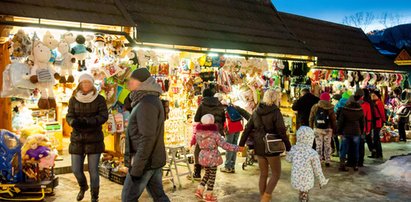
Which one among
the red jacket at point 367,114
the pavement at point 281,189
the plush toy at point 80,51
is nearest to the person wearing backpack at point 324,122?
the pavement at point 281,189

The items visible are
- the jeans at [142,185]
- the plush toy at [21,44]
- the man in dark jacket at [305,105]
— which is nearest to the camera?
the jeans at [142,185]

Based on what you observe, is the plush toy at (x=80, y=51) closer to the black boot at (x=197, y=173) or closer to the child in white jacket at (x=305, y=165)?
the black boot at (x=197, y=173)

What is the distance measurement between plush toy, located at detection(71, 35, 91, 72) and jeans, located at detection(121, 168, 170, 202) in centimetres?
363

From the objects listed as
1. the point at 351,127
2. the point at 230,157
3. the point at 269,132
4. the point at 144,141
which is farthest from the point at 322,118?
the point at 144,141

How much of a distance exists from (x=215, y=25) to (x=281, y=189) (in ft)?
15.7

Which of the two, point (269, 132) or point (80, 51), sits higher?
point (80, 51)

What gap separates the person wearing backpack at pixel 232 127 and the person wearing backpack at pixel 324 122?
1.81 m

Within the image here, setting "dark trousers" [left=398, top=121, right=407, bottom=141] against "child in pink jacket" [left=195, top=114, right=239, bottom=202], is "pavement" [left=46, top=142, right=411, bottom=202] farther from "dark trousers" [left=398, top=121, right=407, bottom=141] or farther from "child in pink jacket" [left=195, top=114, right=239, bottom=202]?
"dark trousers" [left=398, top=121, right=407, bottom=141]

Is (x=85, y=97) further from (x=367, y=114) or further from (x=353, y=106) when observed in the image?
(x=367, y=114)

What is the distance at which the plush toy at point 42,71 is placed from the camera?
6777 millimetres

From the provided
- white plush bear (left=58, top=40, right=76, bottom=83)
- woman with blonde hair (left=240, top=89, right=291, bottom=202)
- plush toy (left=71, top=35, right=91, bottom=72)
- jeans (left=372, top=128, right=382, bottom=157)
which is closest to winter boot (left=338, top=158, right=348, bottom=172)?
jeans (left=372, top=128, right=382, bottom=157)

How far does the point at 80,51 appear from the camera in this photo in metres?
7.55

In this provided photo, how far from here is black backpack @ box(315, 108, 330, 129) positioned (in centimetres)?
964

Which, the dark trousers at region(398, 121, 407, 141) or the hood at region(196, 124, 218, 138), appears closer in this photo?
the hood at region(196, 124, 218, 138)
